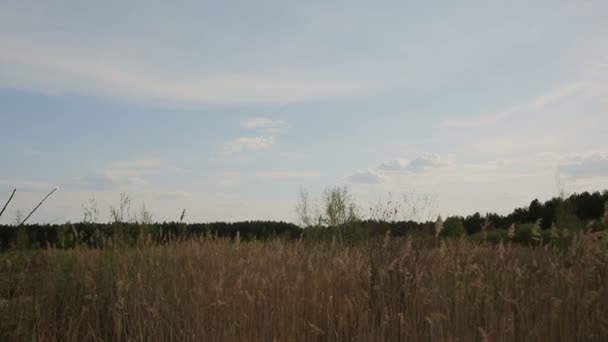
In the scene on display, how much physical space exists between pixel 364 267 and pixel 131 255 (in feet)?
8.92

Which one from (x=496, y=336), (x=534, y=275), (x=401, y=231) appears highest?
Result: (x=401, y=231)

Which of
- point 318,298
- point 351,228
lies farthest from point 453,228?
point 318,298

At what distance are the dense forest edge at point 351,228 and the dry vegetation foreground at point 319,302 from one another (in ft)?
1.68

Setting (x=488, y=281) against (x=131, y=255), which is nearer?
(x=488, y=281)

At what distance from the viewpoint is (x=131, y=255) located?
6.63 meters

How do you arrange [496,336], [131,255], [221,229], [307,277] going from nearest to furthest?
[496,336] < [307,277] < [131,255] < [221,229]

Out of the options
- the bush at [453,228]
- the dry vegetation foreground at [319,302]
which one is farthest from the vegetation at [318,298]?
the bush at [453,228]

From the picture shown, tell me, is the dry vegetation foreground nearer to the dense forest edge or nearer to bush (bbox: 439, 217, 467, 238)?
the dense forest edge

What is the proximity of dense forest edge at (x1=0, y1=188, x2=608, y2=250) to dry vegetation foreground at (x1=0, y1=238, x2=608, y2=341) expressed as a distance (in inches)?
20.1

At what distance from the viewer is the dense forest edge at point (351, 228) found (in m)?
7.08

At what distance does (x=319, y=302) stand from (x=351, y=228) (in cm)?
637

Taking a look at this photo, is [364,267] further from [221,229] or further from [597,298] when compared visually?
[221,229]

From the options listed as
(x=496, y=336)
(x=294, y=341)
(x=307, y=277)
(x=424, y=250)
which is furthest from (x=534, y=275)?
(x=294, y=341)

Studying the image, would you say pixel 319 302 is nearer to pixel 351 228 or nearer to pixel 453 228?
pixel 351 228
